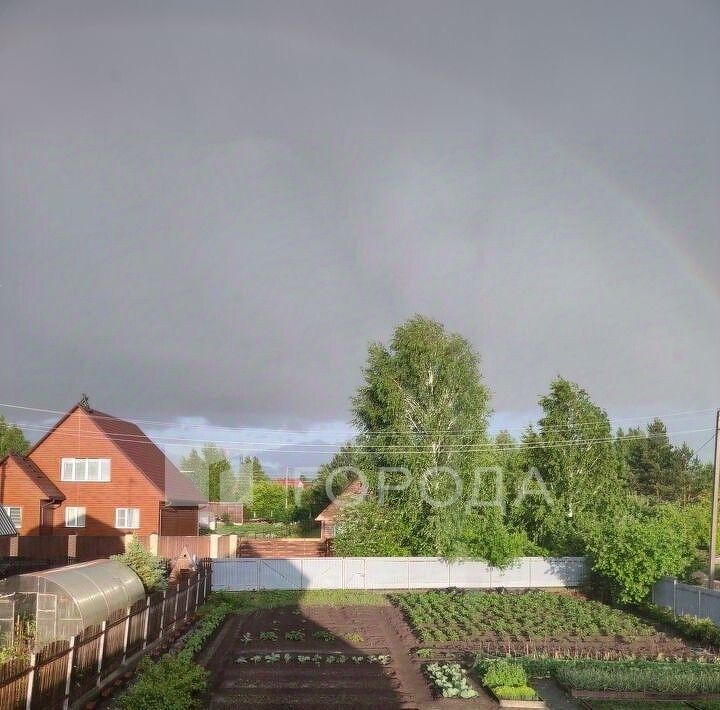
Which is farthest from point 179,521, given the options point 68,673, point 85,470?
point 68,673

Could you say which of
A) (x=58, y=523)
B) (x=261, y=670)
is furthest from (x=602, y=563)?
(x=58, y=523)

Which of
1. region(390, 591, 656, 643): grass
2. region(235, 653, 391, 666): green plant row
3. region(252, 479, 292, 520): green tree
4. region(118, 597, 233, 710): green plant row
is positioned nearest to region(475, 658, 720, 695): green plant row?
region(235, 653, 391, 666): green plant row

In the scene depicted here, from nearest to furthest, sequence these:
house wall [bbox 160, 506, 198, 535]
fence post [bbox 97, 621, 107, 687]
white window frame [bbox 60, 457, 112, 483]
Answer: fence post [bbox 97, 621, 107, 687] → white window frame [bbox 60, 457, 112, 483] → house wall [bbox 160, 506, 198, 535]

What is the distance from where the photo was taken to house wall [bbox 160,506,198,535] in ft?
151

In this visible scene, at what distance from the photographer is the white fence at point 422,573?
35.3m

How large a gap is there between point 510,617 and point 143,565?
1301 cm

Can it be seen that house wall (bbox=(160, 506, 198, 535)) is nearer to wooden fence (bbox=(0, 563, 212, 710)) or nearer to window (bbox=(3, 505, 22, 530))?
window (bbox=(3, 505, 22, 530))

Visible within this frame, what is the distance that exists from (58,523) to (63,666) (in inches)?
1324

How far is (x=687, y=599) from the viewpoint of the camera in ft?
87.4

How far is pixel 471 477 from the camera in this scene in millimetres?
39438

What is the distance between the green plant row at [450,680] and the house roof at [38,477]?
30356mm

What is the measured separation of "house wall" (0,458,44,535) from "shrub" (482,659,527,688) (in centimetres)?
3276

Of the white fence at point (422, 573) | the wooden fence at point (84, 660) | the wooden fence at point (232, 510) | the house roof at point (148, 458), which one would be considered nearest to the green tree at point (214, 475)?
the wooden fence at point (232, 510)

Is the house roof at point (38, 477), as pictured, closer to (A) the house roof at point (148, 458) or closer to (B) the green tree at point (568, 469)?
(A) the house roof at point (148, 458)
